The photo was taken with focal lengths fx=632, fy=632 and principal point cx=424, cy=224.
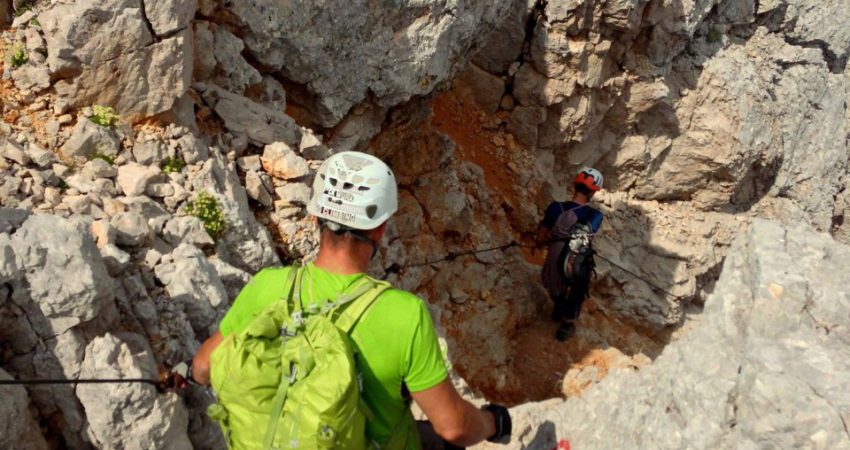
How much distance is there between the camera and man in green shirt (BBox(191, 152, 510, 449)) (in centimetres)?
295

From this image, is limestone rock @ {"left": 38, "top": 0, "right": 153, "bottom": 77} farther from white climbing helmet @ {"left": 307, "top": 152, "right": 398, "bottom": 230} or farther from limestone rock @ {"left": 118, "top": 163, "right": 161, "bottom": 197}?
white climbing helmet @ {"left": 307, "top": 152, "right": 398, "bottom": 230}

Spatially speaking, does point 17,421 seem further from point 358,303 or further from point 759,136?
point 759,136

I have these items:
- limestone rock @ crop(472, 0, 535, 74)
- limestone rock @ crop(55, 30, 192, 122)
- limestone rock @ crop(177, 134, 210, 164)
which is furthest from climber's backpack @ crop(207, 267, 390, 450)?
limestone rock @ crop(472, 0, 535, 74)

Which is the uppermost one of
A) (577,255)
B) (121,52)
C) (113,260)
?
(121,52)

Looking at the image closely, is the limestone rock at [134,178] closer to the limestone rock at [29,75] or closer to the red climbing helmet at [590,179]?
the limestone rock at [29,75]

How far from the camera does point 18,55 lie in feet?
21.0

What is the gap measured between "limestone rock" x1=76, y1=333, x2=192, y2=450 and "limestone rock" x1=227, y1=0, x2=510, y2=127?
4.85 metres

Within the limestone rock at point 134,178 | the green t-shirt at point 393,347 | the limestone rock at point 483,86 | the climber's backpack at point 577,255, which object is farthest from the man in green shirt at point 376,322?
the limestone rock at point 483,86

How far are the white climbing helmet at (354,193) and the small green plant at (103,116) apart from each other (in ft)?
13.6

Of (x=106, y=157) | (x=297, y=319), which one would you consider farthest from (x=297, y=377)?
(x=106, y=157)

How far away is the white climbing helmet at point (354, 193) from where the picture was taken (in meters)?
3.32

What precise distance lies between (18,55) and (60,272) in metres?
3.11

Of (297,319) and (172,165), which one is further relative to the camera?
(172,165)

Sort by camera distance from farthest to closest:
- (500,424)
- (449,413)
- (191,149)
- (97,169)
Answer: (191,149)
(97,169)
(500,424)
(449,413)
